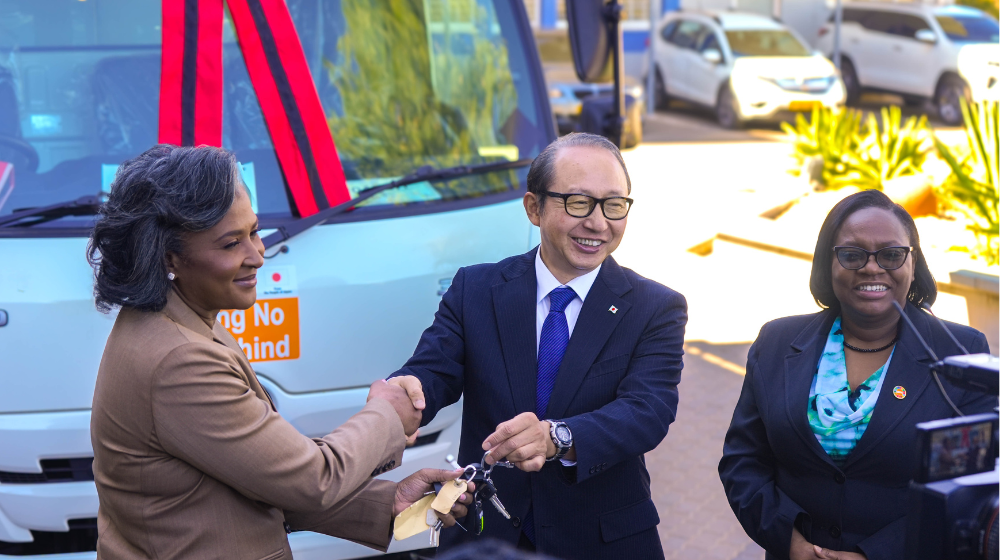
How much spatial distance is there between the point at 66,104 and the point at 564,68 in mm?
15919

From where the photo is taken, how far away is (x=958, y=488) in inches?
64.4

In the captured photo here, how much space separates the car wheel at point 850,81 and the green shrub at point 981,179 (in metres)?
13.9

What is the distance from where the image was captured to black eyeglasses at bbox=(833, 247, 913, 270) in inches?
109

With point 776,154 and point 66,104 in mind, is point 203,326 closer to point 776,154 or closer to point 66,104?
point 66,104

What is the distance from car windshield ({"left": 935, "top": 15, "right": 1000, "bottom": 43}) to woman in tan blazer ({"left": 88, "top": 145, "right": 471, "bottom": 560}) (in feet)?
64.5

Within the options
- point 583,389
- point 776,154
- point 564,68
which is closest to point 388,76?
point 583,389

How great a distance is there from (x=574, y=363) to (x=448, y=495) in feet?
1.67

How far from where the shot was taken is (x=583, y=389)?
2791mm

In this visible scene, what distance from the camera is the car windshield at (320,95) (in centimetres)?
382

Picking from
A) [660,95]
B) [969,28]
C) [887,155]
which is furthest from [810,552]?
[660,95]

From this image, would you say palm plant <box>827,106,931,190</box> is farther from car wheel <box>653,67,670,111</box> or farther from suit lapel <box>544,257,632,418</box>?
car wheel <box>653,67,670,111</box>

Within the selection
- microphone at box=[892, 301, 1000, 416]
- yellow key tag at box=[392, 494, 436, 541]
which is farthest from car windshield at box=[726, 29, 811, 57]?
microphone at box=[892, 301, 1000, 416]

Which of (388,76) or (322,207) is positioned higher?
(388,76)

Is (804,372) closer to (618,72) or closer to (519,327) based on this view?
(519,327)
